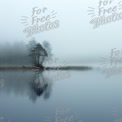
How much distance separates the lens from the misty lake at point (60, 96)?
4.39 metres

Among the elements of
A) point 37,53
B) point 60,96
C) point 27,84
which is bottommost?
point 60,96

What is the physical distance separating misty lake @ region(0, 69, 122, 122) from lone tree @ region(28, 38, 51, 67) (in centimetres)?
18

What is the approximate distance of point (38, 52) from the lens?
5.06 meters

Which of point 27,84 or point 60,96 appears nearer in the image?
point 60,96

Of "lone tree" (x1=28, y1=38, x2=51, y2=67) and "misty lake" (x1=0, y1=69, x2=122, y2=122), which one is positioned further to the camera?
"lone tree" (x1=28, y1=38, x2=51, y2=67)

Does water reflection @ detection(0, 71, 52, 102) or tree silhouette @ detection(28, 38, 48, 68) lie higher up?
tree silhouette @ detection(28, 38, 48, 68)

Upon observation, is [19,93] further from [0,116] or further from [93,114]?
[93,114]

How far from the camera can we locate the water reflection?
4961 mm

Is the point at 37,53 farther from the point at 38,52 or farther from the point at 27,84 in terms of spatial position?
the point at 27,84

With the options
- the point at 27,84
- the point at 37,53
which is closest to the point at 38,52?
the point at 37,53

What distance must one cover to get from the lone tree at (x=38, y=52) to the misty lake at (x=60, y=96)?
184 mm

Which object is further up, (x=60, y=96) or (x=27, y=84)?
(x=27, y=84)

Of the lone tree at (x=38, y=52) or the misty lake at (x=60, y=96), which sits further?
the lone tree at (x=38, y=52)

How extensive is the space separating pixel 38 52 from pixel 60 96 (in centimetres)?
77
